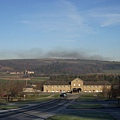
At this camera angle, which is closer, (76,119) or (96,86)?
(76,119)

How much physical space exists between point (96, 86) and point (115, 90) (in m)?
103

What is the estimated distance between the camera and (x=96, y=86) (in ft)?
590

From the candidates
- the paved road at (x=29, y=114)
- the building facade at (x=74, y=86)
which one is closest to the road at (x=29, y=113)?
the paved road at (x=29, y=114)

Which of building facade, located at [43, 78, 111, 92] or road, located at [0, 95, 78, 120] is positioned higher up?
building facade, located at [43, 78, 111, 92]

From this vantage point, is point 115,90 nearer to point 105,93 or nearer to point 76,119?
point 105,93

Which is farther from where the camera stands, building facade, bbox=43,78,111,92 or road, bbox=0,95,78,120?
building facade, bbox=43,78,111,92

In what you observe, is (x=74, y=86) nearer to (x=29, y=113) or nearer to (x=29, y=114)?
(x=29, y=113)

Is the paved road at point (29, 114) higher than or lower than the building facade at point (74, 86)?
lower

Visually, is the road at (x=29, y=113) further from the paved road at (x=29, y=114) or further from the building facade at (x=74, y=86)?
the building facade at (x=74, y=86)

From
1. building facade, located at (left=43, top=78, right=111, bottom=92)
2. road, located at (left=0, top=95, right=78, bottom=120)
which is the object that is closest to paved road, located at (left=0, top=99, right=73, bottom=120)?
road, located at (left=0, top=95, right=78, bottom=120)

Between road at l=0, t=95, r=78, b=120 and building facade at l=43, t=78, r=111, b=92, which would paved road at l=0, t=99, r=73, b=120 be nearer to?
road at l=0, t=95, r=78, b=120

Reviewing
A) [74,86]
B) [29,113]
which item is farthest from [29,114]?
[74,86]

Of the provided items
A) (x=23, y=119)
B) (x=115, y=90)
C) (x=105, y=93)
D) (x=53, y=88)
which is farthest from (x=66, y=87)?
(x=23, y=119)

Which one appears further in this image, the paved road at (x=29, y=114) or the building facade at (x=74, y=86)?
the building facade at (x=74, y=86)
